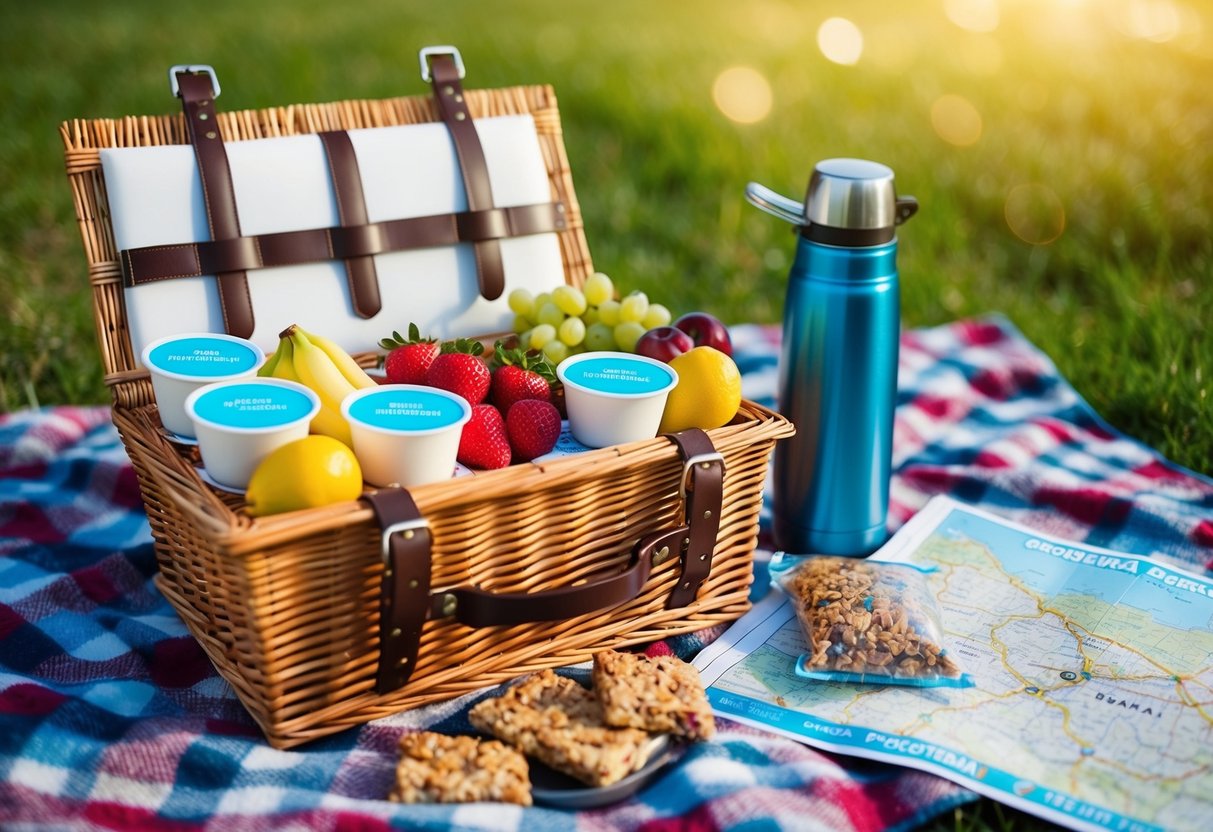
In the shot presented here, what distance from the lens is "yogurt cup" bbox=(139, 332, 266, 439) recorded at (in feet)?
5.36

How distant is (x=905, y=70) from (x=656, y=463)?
3.74m

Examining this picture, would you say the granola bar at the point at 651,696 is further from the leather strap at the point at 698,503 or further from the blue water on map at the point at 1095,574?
the blue water on map at the point at 1095,574

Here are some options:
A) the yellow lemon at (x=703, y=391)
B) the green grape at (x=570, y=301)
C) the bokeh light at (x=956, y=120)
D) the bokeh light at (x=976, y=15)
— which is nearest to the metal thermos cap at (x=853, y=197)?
the yellow lemon at (x=703, y=391)

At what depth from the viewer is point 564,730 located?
58.7 inches

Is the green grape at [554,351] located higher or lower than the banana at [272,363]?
lower

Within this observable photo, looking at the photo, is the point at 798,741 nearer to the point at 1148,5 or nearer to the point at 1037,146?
the point at 1037,146

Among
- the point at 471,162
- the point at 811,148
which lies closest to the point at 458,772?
the point at 471,162

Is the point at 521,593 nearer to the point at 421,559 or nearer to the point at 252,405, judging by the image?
the point at 421,559

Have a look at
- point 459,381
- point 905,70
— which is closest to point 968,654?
point 459,381

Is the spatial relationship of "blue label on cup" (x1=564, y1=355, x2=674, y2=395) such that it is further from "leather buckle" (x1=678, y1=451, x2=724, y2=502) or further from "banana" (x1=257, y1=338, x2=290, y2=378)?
"banana" (x1=257, y1=338, x2=290, y2=378)

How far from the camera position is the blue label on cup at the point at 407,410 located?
1.54 meters

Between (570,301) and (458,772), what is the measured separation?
2.92 ft

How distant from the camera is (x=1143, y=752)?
61.7 inches

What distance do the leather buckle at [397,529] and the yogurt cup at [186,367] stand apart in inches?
14.9
